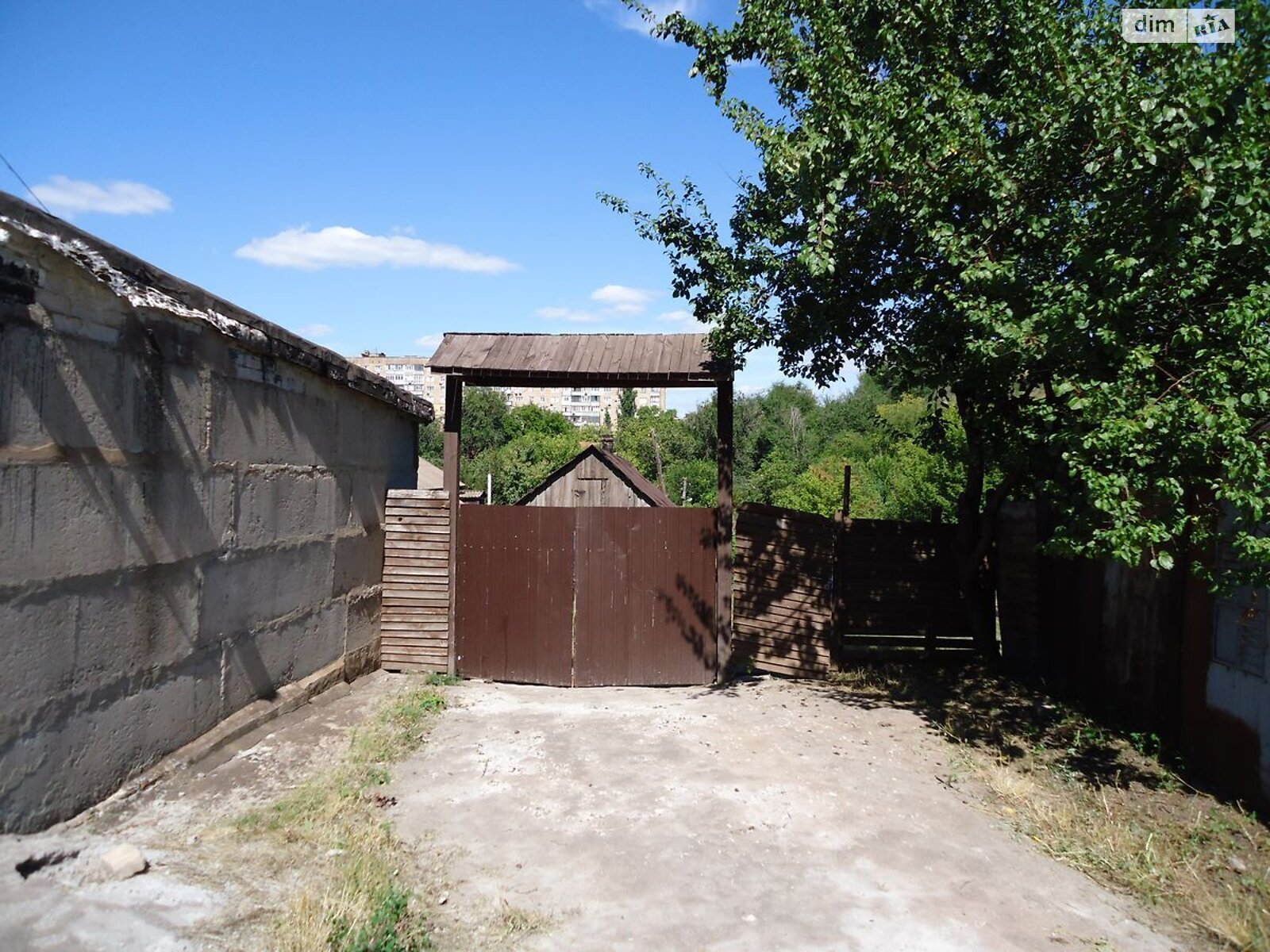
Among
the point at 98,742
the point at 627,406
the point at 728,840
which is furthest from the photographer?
the point at 627,406

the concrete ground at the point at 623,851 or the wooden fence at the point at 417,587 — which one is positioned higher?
the wooden fence at the point at 417,587

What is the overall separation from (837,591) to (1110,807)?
12.0 feet

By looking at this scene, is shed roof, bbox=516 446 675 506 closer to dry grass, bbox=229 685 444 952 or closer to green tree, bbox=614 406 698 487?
dry grass, bbox=229 685 444 952

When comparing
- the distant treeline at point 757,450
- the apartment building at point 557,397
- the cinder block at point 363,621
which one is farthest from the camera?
the apartment building at point 557,397

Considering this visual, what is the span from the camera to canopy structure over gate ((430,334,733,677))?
8.56 metres

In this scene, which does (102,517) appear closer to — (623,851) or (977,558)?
(623,851)

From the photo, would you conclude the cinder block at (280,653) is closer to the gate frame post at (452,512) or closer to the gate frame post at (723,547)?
the gate frame post at (452,512)

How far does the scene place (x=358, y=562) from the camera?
828cm

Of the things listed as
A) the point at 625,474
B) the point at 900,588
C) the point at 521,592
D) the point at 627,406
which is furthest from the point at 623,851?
the point at 627,406

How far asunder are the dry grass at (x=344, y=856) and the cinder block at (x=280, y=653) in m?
0.83

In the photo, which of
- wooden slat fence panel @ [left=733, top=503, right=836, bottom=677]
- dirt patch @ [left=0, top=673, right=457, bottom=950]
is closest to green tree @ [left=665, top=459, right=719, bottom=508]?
wooden slat fence panel @ [left=733, top=503, right=836, bottom=677]

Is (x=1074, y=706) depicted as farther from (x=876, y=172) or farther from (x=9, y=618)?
(x=9, y=618)

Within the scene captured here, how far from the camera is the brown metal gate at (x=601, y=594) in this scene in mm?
8766

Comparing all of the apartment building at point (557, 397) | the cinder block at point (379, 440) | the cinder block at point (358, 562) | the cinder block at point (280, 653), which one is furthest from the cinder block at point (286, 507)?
the apartment building at point (557, 397)
